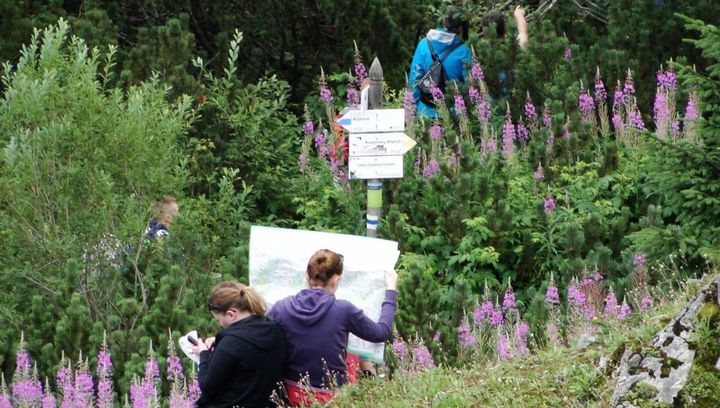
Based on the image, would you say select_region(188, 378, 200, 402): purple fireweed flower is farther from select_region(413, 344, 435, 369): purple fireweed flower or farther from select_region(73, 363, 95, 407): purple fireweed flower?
select_region(413, 344, 435, 369): purple fireweed flower

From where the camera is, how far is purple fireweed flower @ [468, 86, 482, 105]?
12.9 m

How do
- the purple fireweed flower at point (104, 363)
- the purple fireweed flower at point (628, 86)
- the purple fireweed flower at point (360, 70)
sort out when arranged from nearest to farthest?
the purple fireweed flower at point (104, 363)
the purple fireweed flower at point (628, 86)
the purple fireweed flower at point (360, 70)

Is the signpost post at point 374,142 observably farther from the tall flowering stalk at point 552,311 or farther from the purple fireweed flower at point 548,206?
the purple fireweed flower at point 548,206

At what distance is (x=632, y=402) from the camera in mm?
5191

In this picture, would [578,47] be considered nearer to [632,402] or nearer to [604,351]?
[604,351]

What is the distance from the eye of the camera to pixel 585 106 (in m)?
→ 12.3

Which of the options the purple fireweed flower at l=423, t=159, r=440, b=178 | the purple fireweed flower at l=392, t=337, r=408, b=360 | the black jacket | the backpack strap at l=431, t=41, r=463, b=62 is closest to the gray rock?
the black jacket

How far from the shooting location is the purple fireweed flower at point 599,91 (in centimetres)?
1220

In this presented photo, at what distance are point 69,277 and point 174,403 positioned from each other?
2.27 meters

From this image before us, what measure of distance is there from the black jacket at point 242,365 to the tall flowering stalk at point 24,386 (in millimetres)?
1995

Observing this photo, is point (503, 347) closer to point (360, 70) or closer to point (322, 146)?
point (322, 146)

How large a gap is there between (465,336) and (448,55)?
5.10 m

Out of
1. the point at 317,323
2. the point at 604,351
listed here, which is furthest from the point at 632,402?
the point at 317,323

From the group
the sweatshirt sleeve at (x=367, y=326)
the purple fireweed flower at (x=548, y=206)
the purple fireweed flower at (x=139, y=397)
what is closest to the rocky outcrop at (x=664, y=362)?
the sweatshirt sleeve at (x=367, y=326)
